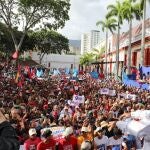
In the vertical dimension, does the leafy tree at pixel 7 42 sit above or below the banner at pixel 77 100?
above

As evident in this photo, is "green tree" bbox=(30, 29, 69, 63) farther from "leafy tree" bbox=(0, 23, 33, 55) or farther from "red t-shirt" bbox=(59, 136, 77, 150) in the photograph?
"red t-shirt" bbox=(59, 136, 77, 150)


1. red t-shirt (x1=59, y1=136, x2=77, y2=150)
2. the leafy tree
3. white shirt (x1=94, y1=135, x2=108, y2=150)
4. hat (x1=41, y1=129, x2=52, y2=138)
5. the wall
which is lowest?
white shirt (x1=94, y1=135, x2=108, y2=150)

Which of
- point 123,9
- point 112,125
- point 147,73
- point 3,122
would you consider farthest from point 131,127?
point 123,9

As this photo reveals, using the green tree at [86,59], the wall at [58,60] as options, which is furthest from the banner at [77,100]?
the green tree at [86,59]

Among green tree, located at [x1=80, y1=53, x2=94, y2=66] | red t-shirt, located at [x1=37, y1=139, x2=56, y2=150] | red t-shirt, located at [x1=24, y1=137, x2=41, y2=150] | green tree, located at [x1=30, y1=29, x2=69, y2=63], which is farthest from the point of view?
green tree, located at [x1=80, y1=53, x2=94, y2=66]

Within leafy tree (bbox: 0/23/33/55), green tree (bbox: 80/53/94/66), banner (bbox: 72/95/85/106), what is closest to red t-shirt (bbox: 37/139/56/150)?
banner (bbox: 72/95/85/106)

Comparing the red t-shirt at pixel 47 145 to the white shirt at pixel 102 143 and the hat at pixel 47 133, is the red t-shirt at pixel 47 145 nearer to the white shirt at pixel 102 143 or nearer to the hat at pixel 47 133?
the hat at pixel 47 133

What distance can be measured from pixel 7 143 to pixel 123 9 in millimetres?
54838

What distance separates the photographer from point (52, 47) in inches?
3947

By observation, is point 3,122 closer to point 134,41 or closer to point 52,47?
point 134,41

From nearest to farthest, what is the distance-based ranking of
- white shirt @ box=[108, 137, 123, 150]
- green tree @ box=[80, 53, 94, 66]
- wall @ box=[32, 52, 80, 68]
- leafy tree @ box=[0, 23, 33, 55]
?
white shirt @ box=[108, 137, 123, 150] → leafy tree @ box=[0, 23, 33, 55] → wall @ box=[32, 52, 80, 68] → green tree @ box=[80, 53, 94, 66]

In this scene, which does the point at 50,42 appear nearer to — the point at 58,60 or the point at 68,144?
the point at 58,60

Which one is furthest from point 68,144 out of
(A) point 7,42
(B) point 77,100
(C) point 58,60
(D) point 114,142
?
(C) point 58,60

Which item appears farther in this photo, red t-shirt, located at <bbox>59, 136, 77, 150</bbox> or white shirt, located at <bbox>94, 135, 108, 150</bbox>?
white shirt, located at <bbox>94, 135, 108, 150</bbox>
